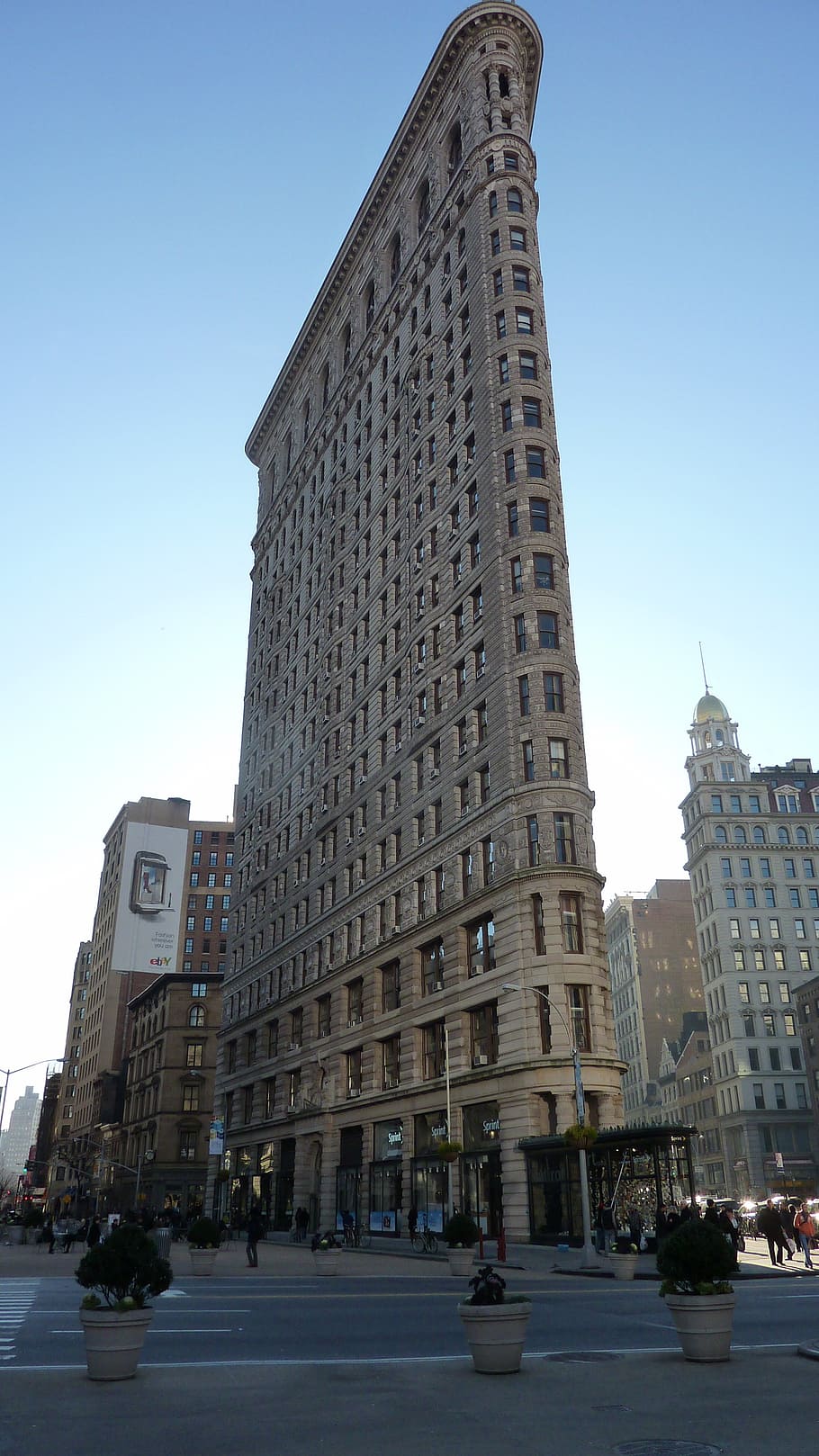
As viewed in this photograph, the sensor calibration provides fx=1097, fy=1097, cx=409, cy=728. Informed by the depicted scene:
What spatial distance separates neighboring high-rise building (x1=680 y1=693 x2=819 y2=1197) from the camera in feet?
376

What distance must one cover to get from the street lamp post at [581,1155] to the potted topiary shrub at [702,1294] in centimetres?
2064

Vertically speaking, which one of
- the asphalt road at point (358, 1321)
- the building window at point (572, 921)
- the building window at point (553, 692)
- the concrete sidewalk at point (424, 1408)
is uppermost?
the building window at point (553, 692)

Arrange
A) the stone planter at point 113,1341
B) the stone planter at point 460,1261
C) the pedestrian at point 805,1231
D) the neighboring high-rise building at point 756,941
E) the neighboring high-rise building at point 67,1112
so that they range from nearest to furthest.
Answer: the stone planter at point 113,1341, the pedestrian at point 805,1231, the stone planter at point 460,1261, the neighboring high-rise building at point 756,941, the neighboring high-rise building at point 67,1112

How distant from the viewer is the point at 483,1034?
4903cm

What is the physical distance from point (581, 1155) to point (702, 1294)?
23.7 metres

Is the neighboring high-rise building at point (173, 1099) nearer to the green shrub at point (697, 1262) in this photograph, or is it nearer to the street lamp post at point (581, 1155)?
the street lamp post at point (581, 1155)

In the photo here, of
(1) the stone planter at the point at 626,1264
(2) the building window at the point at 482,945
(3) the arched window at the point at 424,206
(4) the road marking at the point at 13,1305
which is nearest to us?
(4) the road marking at the point at 13,1305

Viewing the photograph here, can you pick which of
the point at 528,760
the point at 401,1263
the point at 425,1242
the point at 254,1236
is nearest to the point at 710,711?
the point at 528,760

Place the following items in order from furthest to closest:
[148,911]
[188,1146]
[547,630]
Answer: [188,1146], [148,911], [547,630]

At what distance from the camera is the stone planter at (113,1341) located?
1363cm

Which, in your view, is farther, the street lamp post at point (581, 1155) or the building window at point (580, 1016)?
the building window at point (580, 1016)

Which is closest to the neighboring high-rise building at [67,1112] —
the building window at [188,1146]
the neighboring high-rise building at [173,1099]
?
the neighboring high-rise building at [173,1099]

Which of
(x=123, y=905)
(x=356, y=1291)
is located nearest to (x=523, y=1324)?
(x=356, y=1291)

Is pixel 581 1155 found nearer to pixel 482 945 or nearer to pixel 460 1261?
pixel 460 1261
